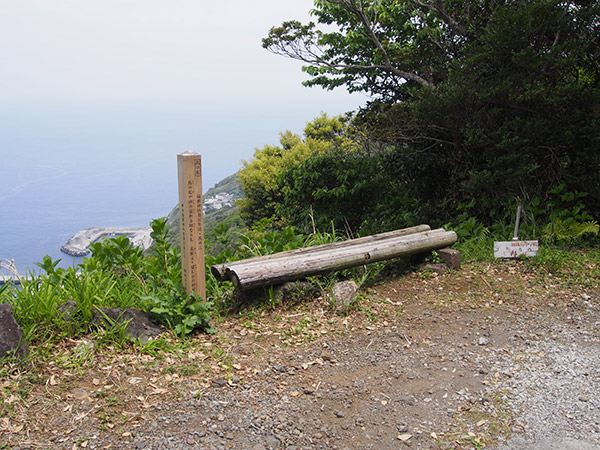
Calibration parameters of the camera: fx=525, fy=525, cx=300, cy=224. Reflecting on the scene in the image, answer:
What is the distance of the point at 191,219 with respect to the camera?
4000 mm

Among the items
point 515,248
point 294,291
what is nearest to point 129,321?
point 294,291

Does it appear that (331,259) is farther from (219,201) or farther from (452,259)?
(219,201)

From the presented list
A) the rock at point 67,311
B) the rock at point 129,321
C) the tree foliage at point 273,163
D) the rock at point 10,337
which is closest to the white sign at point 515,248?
the rock at point 129,321

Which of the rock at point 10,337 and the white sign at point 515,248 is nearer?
the rock at point 10,337

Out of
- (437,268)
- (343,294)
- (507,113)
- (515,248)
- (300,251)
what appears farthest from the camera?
(507,113)

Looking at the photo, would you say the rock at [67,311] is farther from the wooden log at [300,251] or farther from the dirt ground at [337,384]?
the wooden log at [300,251]

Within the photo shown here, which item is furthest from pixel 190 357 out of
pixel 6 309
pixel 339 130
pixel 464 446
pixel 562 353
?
pixel 339 130

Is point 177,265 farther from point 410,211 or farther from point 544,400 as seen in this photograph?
point 410,211

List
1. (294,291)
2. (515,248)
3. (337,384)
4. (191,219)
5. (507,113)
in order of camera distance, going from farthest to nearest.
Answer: (507,113)
(515,248)
(294,291)
(191,219)
(337,384)

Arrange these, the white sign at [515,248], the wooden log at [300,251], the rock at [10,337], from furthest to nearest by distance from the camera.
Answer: the white sign at [515,248] → the wooden log at [300,251] → the rock at [10,337]

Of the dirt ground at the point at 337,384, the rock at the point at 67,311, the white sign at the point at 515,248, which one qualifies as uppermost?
the white sign at the point at 515,248

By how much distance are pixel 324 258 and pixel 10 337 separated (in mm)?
2553

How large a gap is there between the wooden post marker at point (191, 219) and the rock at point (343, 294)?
1164mm

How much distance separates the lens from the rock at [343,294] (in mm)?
4559
